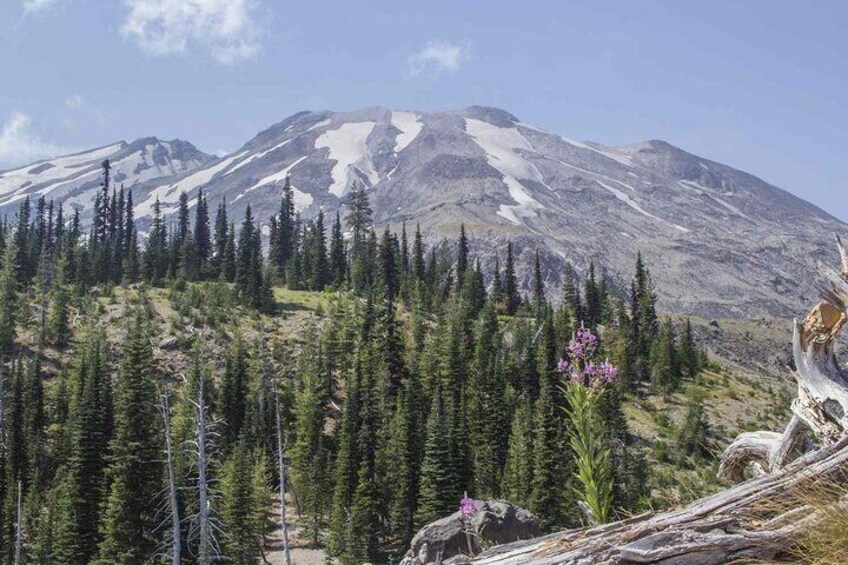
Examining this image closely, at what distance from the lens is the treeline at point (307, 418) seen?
43.3 metres

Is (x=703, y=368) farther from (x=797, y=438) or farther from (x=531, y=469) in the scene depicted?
(x=797, y=438)

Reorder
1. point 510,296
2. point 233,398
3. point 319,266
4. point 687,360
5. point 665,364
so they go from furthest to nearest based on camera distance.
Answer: point 319,266 → point 510,296 → point 687,360 → point 665,364 → point 233,398

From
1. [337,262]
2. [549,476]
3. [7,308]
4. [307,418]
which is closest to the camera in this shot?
[549,476]

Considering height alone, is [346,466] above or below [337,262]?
below

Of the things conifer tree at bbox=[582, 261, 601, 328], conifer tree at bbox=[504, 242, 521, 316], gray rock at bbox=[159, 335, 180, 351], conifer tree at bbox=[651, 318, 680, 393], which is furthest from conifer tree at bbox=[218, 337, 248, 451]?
conifer tree at bbox=[582, 261, 601, 328]

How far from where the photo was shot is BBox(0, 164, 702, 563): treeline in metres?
43.3

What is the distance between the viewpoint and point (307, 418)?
Result: 220 ft

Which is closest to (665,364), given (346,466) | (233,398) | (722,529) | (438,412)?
(438,412)

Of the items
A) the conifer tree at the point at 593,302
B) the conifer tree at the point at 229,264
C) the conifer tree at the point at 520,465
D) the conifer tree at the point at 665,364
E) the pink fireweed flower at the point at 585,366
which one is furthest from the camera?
the conifer tree at the point at 229,264

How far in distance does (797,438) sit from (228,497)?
45.6 m

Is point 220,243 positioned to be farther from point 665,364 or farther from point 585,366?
point 585,366

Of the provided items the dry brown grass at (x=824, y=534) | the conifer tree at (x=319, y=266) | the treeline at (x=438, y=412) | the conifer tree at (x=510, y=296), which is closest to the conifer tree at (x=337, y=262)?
the conifer tree at (x=319, y=266)

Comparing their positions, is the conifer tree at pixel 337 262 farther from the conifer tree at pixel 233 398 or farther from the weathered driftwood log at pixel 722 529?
the weathered driftwood log at pixel 722 529

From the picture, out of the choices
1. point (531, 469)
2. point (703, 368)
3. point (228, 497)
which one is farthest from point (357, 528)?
point (703, 368)
